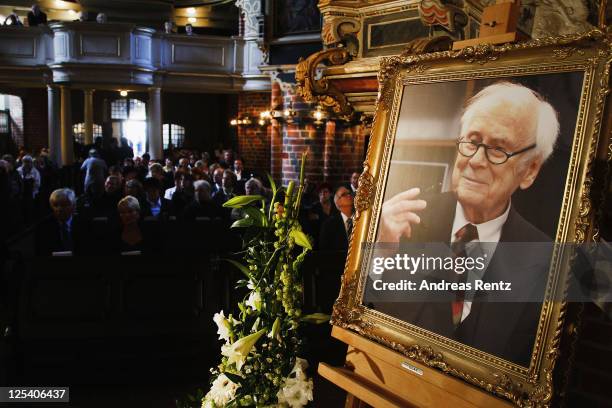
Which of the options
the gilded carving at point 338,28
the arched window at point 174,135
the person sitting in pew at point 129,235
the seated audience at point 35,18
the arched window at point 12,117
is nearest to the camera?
the gilded carving at point 338,28

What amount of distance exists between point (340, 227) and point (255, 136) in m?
12.7

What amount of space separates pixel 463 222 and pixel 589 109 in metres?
0.61

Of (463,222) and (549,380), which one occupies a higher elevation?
(463,222)

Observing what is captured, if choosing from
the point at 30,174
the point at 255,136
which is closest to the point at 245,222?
the point at 30,174

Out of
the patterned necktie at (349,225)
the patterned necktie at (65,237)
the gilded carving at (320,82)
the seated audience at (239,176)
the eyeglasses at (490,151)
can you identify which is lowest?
the patterned necktie at (65,237)

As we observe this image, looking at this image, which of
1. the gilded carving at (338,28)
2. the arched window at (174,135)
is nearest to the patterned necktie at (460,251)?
the gilded carving at (338,28)

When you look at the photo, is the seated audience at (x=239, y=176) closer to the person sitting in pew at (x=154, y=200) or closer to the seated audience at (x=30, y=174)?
the person sitting in pew at (x=154, y=200)

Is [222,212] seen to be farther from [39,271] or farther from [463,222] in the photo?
[463,222]

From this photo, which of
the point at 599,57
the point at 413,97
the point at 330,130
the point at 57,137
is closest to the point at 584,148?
the point at 599,57

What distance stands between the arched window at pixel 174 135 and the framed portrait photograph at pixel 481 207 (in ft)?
70.8

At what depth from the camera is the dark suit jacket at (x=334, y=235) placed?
5.33 metres

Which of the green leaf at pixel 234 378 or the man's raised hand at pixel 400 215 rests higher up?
the man's raised hand at pixel 400 215

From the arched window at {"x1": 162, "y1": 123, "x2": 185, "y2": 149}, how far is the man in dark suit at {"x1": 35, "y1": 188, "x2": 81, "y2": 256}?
18.2 metres

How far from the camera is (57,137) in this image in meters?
15.4
